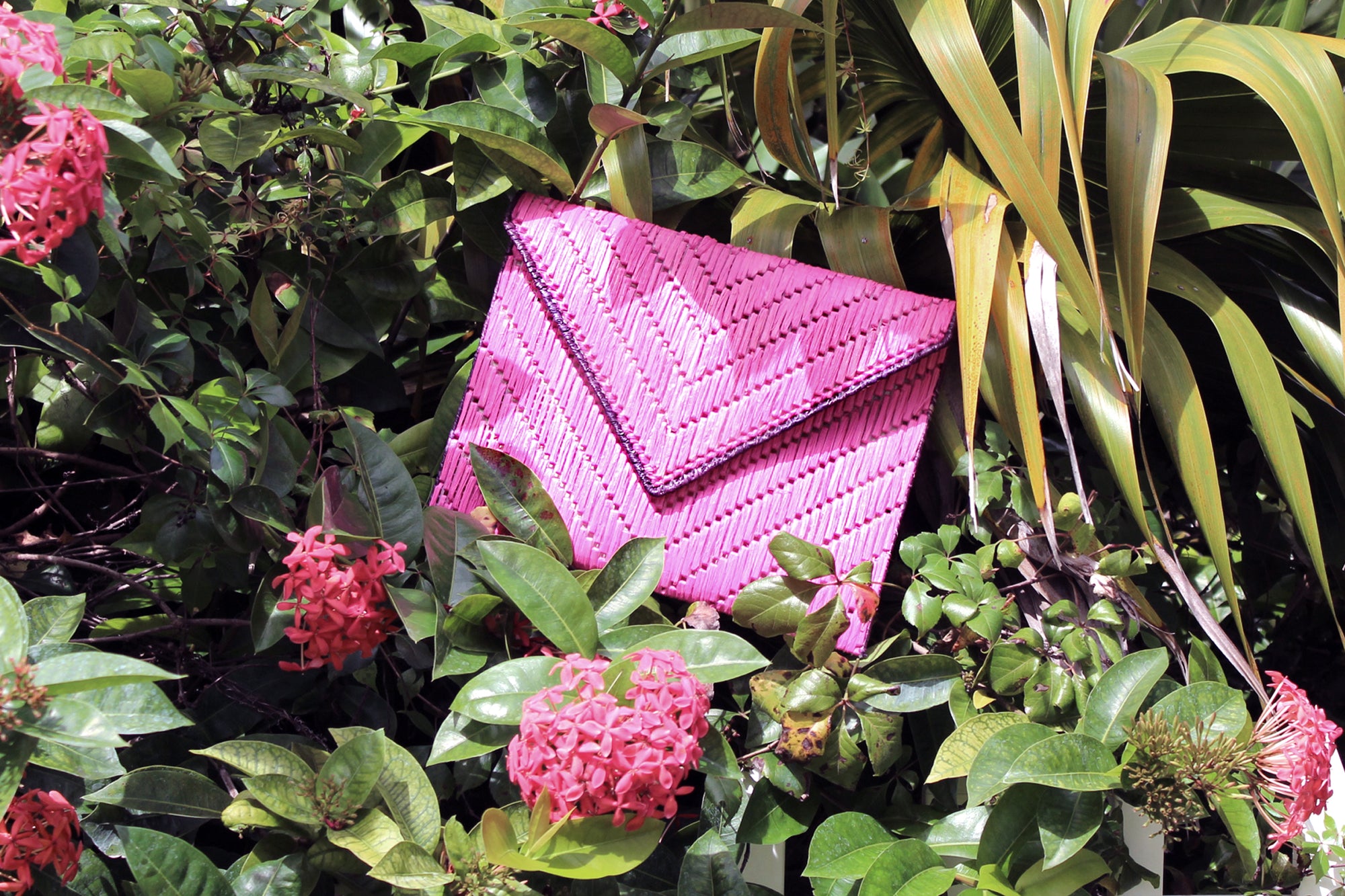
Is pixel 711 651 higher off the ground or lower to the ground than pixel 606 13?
lower

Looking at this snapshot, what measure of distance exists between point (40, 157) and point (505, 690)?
51 cm

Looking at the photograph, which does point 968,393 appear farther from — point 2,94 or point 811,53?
point 2,94

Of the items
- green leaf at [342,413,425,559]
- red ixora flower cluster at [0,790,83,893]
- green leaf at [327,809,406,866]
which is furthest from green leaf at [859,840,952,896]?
red ixora flower cluster at [0,790,83,893]

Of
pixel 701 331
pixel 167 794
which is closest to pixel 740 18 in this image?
pixel 701 331

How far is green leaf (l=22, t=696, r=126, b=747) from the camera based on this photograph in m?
0.62

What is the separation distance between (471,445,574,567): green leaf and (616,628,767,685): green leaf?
15 cm

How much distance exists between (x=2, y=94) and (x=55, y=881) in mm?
575

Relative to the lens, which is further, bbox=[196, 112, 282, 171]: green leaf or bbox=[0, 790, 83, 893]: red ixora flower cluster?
bbox=[196, 112, 282, 171]: green leaf

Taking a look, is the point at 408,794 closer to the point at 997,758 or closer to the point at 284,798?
the point at 284,798

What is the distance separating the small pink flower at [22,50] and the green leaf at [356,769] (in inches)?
20.9

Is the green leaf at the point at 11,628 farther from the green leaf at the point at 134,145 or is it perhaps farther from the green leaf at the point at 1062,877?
the green leaf at the point at 1062,877

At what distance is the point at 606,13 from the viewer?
41.0 inches

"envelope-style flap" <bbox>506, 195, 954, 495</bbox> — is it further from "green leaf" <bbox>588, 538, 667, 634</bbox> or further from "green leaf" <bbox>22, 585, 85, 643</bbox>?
"green leaf" <bbox>22, 585, 85, 643</bbox>

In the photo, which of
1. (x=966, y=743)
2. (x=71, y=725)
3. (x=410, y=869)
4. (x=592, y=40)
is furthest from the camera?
(x=592, y=40)
